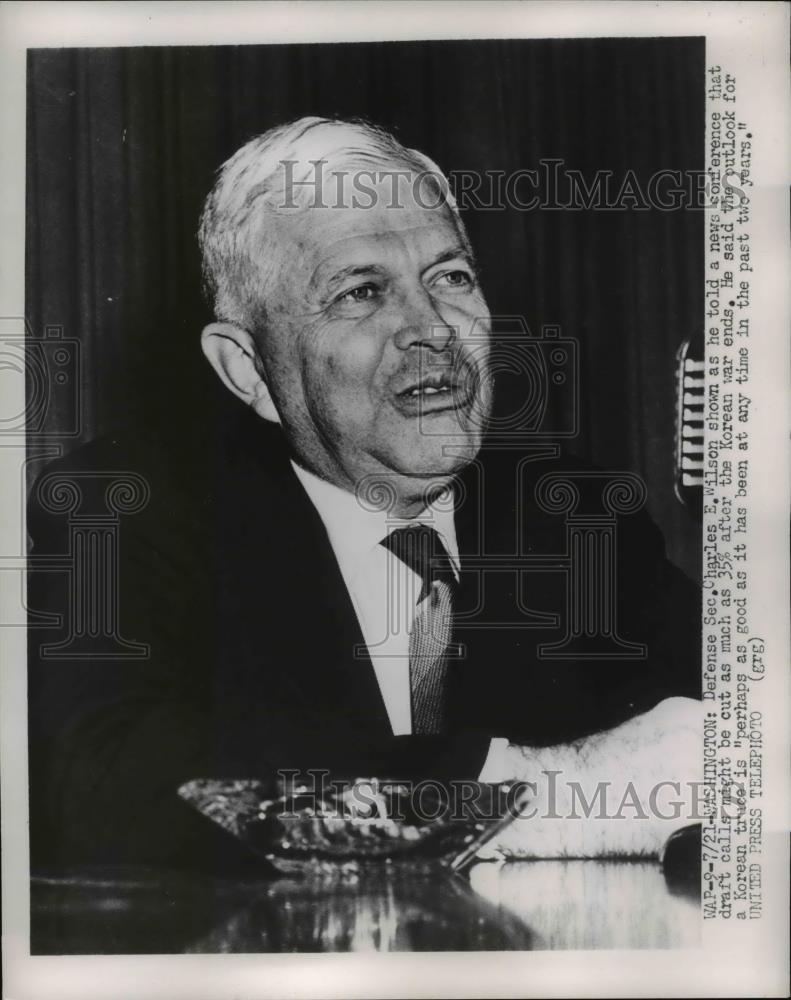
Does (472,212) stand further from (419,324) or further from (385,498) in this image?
(385,498)

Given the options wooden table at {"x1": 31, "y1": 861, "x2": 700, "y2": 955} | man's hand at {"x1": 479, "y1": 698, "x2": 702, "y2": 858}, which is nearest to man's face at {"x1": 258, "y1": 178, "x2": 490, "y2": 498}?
man's hand at {"x1": 479, "y1": 698, "x2": 702, "y2": 858}

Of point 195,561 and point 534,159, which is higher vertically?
point 534,159

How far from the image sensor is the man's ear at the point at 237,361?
137 cm

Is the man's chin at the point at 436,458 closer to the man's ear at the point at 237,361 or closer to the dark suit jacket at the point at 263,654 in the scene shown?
the dark suit jacket at the point at 263,654

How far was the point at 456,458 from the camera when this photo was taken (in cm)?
138

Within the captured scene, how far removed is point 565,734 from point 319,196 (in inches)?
36.9

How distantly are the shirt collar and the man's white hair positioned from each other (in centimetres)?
28

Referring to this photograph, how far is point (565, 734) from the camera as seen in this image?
1.39m

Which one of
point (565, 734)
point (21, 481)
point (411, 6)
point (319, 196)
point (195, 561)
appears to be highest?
point (411, 6)

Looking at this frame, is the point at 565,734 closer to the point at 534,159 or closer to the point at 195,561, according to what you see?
the point at 195,561

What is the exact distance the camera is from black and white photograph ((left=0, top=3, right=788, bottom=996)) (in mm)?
1375

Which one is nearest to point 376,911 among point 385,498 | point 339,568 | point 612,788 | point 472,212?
point 612,788

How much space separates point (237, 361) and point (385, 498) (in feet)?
1.05

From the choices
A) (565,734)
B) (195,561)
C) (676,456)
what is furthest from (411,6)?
(565,734)
